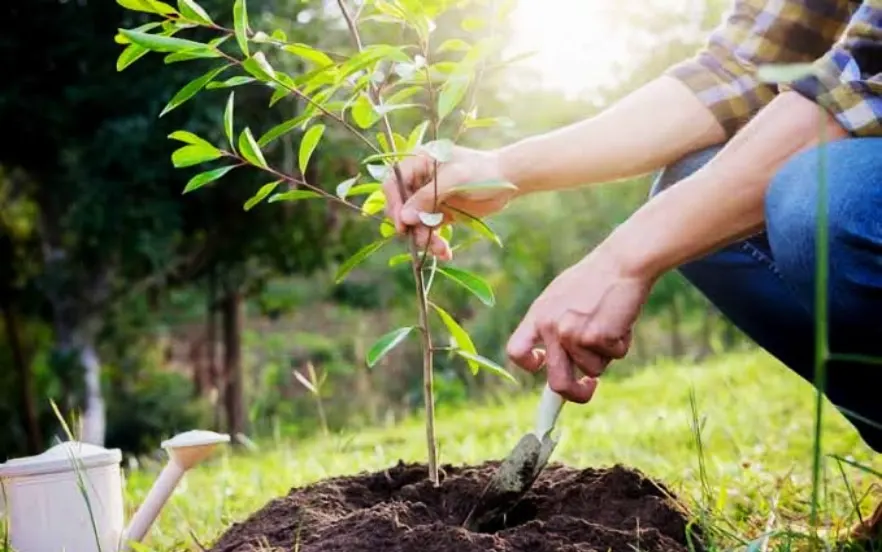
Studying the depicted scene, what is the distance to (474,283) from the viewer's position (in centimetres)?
150

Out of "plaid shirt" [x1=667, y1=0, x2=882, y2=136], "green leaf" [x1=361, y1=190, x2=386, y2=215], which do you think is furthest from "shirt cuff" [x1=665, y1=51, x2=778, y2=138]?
"green leaf" [x1=361, y1=190, x2=386, y2=215]

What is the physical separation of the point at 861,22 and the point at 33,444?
8.45 meters

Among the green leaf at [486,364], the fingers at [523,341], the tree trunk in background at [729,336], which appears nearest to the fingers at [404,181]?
the green leaf at [486,364]

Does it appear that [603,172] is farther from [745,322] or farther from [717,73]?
[745,322]

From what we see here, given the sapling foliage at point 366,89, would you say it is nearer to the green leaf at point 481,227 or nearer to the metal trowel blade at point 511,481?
the green leaf at point 481,227

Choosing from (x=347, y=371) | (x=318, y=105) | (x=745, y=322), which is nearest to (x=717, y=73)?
(x=745, y=322)

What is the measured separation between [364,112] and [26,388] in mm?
Answer: 8294

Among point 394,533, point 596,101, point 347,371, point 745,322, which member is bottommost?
point 347,371

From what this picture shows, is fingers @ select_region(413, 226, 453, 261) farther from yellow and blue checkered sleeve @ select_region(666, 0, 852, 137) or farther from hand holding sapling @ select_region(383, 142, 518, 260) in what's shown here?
yellow and blue checkered sleeve @ select_region(666, 0, 852, 137)

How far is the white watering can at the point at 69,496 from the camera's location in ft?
4.99

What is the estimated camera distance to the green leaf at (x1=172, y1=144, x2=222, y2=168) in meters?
1.45

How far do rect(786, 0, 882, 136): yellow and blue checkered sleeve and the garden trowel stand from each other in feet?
1.64

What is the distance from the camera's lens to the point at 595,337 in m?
1.21

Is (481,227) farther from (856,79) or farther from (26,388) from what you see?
(26,388)
